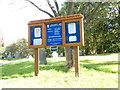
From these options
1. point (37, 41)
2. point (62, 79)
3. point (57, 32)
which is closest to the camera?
point (62, 79)

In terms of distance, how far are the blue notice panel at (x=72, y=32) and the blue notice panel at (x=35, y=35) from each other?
1.27 meters

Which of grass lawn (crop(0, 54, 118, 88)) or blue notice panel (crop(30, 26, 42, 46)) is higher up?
blue notice panel (crop(30, 26, 42, 46))

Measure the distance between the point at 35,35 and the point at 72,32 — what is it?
1752 mm

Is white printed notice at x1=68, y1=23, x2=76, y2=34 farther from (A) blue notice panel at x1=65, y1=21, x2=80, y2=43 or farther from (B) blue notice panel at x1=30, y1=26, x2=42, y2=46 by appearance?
(B) blue notice panel at x1=30, y1=26, x2=42, y2=46

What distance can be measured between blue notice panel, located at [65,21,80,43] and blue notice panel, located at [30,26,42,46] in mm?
1275

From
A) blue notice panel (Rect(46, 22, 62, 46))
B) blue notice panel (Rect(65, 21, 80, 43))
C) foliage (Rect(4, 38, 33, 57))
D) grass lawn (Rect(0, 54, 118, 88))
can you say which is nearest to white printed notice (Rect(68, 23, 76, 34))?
blue notice panel (Rect(65, 21, 80, 43))

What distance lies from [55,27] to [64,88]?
112 inches

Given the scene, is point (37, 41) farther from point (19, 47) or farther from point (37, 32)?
point (19, 47)

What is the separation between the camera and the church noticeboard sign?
6055 mm

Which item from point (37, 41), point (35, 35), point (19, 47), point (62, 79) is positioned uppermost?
point (35, 35)

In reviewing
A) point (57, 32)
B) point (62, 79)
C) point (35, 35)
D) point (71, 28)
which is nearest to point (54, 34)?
point (57, 32)

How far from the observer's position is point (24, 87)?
15.6 feet

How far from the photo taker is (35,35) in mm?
6832

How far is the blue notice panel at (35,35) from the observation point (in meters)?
6.73
